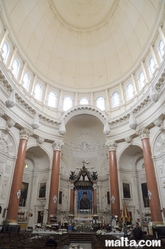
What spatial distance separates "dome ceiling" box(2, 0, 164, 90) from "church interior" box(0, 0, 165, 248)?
0.12 m

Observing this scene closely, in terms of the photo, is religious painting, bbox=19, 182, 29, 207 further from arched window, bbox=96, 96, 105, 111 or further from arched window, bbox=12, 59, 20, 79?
arched window, bbox=96, 96, 105, 111

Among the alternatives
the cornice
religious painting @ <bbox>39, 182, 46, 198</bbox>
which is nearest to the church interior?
religious painting @ <bbox>39, 182, 46, 198</bbox>

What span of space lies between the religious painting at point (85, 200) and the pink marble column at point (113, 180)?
2.97 meters

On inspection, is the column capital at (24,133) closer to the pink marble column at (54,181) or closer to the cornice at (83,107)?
the cornice at (83,107)

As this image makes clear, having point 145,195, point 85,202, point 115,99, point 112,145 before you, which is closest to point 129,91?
point 115,99

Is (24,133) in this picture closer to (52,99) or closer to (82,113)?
(82,113)

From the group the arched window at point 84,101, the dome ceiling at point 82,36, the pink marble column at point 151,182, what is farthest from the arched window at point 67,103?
the pink marble column at point 151,182

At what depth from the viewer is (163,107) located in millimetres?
15719

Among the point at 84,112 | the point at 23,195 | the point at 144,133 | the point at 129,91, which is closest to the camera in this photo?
the point at 144,133

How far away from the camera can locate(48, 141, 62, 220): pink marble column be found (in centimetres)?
1825

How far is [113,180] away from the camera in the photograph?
19484 millimetres

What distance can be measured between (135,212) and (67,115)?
13334 mm

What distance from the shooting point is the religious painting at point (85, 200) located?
66.3 ft

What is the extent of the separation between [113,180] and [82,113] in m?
8.77
